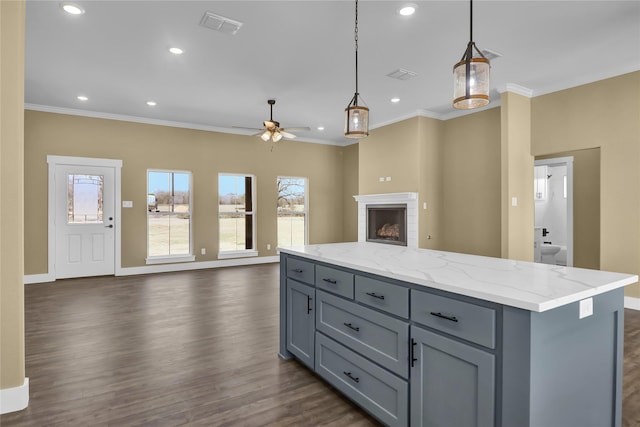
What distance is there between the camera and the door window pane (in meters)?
6.09

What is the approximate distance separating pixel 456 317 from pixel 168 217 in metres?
6.57

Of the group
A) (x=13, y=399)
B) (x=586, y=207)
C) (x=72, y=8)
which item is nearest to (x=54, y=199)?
(x=72, y=8)

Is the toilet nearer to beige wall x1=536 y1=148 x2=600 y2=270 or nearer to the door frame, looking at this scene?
beige wall x1=536 y1=148 x2=600 y2=270

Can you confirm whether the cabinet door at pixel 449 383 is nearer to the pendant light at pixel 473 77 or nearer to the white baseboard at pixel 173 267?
the pendant light at pixel 473 77

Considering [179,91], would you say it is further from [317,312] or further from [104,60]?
[317,312]

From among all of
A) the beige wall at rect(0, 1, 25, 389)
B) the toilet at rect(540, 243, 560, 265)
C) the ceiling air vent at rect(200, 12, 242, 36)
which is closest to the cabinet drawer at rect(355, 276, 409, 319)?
the beige wall at rect(0, 1, 25, 389)

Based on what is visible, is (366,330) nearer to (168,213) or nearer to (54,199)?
(168,213)

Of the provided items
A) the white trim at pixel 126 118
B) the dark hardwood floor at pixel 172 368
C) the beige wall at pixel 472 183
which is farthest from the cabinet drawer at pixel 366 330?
the white trim at pixel 126 118

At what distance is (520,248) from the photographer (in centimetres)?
518

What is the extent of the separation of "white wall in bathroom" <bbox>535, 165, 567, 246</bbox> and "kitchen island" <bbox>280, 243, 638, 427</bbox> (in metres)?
6.33

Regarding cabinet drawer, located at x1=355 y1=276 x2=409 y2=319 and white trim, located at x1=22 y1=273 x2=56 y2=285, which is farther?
white trim, located at x1=22 y1=273 x2=56 y2=285

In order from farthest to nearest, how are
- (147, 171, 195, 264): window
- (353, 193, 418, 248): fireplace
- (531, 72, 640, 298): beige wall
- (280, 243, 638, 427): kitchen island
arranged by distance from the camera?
(147, 171, 195, 264): window < (353, 193, 418, 248): fireplace < (531, 72, 640, 298): beige wall < (280, 243, 638, 427): kitchen island

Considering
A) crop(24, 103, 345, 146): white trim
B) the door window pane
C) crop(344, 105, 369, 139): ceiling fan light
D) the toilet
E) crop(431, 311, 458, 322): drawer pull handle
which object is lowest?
the toilet

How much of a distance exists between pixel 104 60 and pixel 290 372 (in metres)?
3.93
